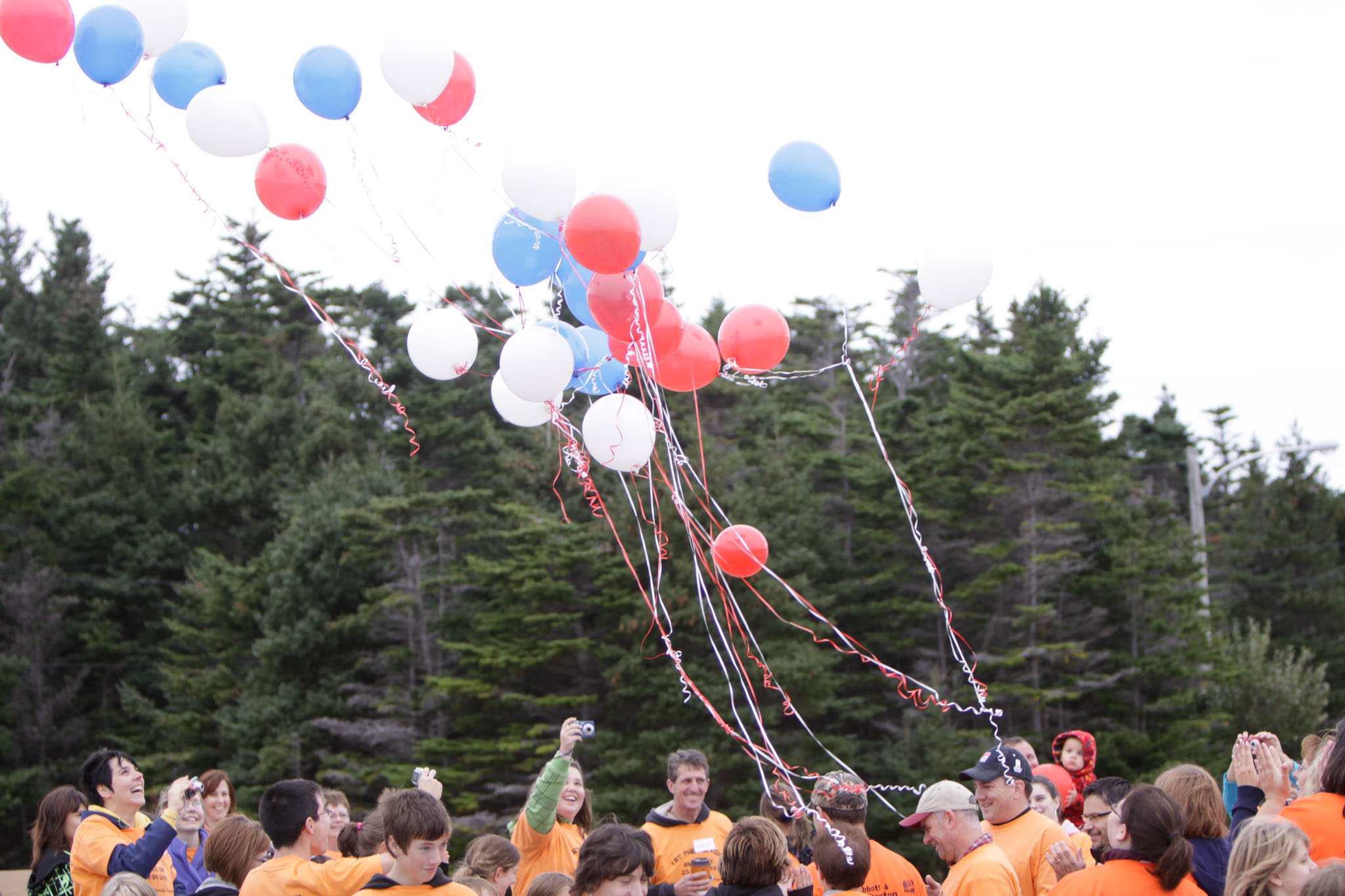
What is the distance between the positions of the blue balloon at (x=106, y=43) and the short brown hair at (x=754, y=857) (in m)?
3.46

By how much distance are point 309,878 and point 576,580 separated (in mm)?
15114

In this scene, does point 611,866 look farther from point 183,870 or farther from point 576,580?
point 576,580

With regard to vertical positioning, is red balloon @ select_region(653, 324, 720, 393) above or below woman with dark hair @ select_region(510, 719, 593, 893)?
above

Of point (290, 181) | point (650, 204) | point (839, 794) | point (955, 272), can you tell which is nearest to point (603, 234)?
point (650, 204)

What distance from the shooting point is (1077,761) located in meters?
5.21

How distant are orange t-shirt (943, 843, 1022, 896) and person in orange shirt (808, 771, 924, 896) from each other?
18 cm

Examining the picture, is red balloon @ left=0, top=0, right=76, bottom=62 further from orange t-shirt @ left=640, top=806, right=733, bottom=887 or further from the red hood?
the red hood

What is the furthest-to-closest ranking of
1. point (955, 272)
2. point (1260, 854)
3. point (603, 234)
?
point (955, 272), point (603, 234), point (1260, 854)

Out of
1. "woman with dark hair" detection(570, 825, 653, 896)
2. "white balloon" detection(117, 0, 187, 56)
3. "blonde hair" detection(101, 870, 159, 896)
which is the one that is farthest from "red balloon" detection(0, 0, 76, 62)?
"woman with dark hair" detection(570, 825, 653, 896)

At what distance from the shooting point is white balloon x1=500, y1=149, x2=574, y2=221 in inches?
163

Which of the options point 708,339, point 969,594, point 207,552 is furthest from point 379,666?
point 708,339

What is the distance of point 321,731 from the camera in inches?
710

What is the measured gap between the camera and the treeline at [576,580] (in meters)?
17.2

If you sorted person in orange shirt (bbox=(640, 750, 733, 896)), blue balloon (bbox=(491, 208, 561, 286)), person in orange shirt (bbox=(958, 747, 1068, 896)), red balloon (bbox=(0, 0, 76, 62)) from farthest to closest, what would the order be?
blue balloon (bbox=(491, 208, 561, 286)) → person in orange shirt (bbox=(640, 750, 733, 896)) → red balloon (bbox=(0, 0, 76, 62)) → person in orange shirt (bbox=(958, 747, 1068, 896))
